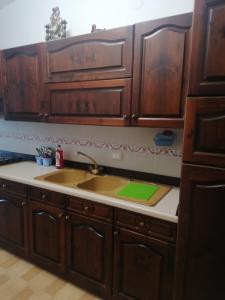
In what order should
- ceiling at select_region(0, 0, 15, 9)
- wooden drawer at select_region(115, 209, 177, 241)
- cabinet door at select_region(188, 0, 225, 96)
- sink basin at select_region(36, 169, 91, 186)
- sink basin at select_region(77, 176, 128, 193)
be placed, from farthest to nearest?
1. ceiling at select_region(0, 0, 15, 9)
2. sink basin at select_region(36, 169, 91, 186)
3. sink basin at select_region(77, 176, 128, 193)
4. wooden drawer at select_region(115, 209, 177, 241)
5. cabinet door at select_region(188, 0, 225, 96)

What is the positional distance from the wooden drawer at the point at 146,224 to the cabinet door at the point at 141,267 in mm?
41

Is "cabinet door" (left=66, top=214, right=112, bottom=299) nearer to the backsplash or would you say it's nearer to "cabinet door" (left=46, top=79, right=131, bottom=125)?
the backsplash

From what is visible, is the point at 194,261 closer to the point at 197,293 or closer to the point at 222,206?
the point at 197,293

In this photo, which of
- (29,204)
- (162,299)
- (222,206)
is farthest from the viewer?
(29,204)

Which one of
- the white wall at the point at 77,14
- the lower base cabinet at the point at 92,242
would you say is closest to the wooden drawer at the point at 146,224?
the lower base cabinet at the point at 92,242

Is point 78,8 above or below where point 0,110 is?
above

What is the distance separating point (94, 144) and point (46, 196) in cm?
68

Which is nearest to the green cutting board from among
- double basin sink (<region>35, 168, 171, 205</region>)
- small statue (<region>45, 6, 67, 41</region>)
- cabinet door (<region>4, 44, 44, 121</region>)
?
double basin sink (<region>35, 168, 171, 205</region>)

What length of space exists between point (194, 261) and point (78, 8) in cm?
221

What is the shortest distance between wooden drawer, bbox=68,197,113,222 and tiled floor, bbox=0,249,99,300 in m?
0.69

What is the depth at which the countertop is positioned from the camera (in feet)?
4.28

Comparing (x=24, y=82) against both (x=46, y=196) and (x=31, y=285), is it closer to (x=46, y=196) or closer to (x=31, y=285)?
(x=46, y=196)

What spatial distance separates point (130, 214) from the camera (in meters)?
1.40

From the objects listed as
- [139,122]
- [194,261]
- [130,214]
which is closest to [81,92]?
[139,122]
